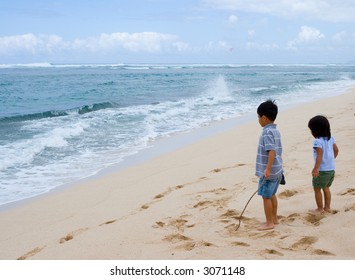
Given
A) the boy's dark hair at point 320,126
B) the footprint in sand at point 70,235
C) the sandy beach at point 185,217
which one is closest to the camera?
the sandy beach at point 185,217

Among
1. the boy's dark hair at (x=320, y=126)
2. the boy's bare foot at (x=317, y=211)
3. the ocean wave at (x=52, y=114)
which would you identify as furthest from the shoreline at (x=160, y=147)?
the ocean wave at (x=52, y=114)

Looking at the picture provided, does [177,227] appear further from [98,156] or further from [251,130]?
[251,130]

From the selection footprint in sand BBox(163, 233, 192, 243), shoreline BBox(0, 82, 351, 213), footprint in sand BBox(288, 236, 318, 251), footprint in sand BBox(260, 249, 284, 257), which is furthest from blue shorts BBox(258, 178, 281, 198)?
shoreline BBox(0, 82, 351, 213)

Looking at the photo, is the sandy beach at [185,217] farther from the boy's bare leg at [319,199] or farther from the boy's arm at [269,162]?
the boy's arm at [269,162]

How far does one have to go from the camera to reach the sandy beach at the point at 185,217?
3.75 metres

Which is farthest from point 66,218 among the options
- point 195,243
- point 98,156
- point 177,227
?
point 98,156

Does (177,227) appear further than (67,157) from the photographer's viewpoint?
No

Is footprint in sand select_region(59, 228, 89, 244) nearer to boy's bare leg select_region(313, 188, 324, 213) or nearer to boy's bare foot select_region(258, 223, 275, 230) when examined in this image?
boy's bare foot select_region(258, 223, 275, 230)

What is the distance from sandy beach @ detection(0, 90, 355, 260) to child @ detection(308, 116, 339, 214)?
179mm

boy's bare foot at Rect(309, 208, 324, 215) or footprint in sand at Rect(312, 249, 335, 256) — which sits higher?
boy's bare foot at Rect(309, 208, 324, 215)

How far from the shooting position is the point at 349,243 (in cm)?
353

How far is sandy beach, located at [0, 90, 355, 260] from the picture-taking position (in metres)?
3.75
